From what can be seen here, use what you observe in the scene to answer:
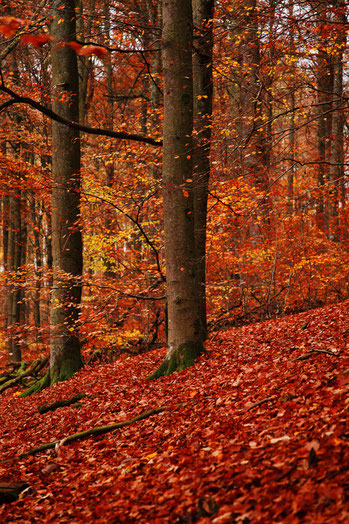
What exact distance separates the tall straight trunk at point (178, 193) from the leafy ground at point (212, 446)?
22.8 inches

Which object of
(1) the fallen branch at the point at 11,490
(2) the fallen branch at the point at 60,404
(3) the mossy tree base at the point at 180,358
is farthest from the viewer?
(2) the fallen branch at the point at 60,404

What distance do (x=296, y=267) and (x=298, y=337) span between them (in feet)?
17.6

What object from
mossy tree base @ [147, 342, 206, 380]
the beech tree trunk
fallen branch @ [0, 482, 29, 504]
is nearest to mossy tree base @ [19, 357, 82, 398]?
the beech tree trunk

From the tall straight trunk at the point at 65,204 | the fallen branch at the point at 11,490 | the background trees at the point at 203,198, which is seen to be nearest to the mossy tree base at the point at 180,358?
the background trees at the point at 203,198

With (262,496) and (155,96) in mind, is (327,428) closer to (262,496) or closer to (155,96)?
(262,496)

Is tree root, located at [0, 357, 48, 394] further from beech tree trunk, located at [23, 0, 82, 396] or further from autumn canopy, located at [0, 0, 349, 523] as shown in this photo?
beech tree trunk, located at [23, 0, 82, 396]

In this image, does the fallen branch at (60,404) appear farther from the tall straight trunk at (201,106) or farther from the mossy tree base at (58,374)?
the tall straight trunk at (201,106)

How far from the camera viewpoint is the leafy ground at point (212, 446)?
2.56 metres

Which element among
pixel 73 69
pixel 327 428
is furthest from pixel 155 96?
pixel 327 428

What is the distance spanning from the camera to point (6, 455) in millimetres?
5219

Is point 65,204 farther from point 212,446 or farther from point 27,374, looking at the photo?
point 212,446

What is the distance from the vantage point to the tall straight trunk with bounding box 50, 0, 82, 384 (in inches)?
354

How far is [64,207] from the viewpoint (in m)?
9.14

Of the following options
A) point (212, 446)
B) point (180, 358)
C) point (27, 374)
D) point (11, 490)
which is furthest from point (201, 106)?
point (27, 374)
